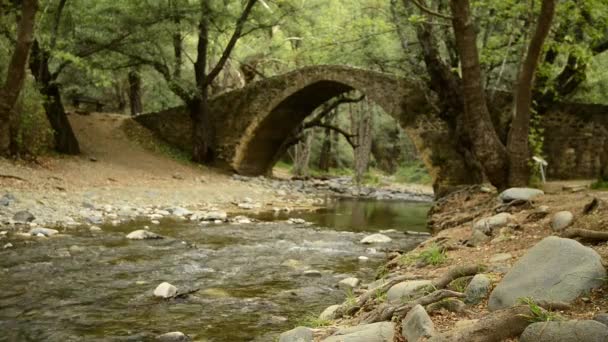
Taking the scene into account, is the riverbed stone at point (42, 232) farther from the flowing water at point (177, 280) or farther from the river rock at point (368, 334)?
the river rock at point (368, 334)

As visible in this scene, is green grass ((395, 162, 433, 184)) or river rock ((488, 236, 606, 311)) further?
green grass ((395, 162, 433, 184))

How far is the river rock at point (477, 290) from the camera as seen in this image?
3.30 metres

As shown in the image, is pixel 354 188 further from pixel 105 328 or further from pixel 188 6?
pixel 105 328

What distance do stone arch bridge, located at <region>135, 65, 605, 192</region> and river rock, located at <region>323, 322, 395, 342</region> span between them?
1206cm

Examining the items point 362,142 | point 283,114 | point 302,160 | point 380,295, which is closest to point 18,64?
point 380,295

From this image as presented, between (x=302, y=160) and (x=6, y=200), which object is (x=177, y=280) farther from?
(x=302, y=160)

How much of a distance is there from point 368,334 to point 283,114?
16870mm

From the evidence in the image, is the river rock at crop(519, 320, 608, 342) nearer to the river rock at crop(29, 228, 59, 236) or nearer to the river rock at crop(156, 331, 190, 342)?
the river rock at crop(156, 331, 190, 342)

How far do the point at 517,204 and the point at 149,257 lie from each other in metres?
4.33

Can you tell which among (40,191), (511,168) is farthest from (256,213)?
A: (511,168)

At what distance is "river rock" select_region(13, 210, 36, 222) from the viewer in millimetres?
8312

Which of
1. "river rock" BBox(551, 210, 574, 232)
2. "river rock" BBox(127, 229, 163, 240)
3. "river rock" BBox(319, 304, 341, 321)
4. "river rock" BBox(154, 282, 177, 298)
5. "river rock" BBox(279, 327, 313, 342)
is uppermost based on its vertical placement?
"river rock" BBox(551, 210, 574, 232)

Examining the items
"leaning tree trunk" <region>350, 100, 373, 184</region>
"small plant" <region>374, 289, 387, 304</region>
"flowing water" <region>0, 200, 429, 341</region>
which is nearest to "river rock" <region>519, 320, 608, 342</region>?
"small plant" <region>374, 289, 387, 304</region>

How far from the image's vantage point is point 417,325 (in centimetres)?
291
